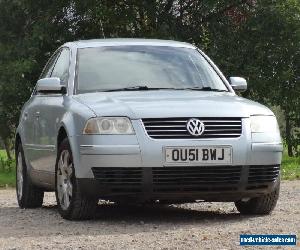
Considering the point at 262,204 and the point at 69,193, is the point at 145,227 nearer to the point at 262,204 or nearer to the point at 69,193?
the point at 69,193

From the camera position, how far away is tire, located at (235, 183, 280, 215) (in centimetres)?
906

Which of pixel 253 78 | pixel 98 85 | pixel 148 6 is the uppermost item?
pixel 98 85

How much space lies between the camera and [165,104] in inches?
332

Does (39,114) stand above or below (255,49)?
above

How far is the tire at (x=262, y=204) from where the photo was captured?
906 centimetres

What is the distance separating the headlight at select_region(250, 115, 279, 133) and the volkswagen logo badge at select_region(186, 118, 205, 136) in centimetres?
53

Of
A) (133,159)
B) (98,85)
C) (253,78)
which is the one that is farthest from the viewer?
(253,78)

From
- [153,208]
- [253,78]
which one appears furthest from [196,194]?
[253,78]

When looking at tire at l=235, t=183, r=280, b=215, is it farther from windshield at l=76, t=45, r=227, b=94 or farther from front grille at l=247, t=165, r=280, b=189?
windshield at l=76, t=45, r=227, b=94

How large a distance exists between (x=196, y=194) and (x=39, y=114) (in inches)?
96.2

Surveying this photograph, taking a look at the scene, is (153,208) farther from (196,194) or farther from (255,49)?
(255,49)

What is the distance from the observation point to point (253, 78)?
23922 mm

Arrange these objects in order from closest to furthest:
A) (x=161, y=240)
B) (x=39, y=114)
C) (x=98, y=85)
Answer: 1. (x=161, y=240)
2. (x=98, y=85)
3. (x=39, y=114)

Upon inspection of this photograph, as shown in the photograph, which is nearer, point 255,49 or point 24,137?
point 24,137
